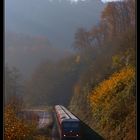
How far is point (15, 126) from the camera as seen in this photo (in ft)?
8.64

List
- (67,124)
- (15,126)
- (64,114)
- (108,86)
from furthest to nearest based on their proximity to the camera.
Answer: (108,86), (67,124), (64,114), (15,126)

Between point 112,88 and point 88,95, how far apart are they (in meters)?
0.28

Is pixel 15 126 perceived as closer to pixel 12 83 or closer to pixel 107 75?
pixel 12 83

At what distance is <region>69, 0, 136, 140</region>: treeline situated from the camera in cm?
294

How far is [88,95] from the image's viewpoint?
3.21 metres

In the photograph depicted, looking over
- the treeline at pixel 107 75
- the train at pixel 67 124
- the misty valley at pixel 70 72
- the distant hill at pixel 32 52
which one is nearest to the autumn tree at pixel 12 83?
the misty valley at pixel 70 72

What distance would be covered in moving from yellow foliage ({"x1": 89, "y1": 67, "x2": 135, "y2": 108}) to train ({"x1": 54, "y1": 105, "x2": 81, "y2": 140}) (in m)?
0.29

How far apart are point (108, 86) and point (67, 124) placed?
60 cm

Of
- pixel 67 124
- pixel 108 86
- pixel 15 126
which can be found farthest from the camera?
pixel 108 86

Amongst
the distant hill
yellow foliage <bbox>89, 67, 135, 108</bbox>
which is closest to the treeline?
yellow foliage <bbox>89, 67, 135, 108</bbox>

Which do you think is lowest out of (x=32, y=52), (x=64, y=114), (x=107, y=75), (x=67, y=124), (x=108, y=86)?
(x=67, y=124)

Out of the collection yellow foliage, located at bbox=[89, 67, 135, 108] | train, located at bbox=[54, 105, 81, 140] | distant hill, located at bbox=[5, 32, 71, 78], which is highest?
distant hill, located at bbox=[5, 32, 71, 78]

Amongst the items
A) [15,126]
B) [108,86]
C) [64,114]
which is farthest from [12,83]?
[108,86]

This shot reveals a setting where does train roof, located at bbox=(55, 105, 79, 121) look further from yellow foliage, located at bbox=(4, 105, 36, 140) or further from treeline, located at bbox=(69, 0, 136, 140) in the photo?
yellow foliage, located at bbox=(4, 105, 36, 140)
